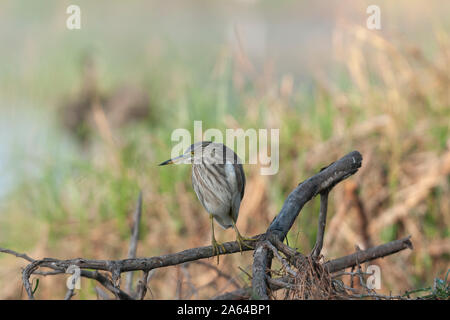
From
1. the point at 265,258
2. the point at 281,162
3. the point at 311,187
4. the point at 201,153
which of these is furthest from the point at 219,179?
the point at 281,162

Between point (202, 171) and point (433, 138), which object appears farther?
point (433, 138)

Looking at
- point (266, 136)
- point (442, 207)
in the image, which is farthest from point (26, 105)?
point (442, 207)

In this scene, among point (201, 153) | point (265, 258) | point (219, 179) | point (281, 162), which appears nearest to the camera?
point (265, 258)

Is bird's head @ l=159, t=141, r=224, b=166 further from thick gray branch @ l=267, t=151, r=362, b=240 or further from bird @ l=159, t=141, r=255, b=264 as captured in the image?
thick gray branch @ l=267, t=151, r=362, b=240

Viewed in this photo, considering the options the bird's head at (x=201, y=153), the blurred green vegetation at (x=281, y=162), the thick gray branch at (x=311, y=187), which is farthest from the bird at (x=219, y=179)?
the blurred green vegetation at (x=281, y=162)

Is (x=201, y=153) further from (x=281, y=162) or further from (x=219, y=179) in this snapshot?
(x=281, y=162)

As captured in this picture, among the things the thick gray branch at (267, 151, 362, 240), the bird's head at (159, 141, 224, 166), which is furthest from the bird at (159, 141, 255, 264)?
the thick gray branch at (267, 151, 362, 240)

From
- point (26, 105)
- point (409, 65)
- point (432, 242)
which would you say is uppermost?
point (26, 105)

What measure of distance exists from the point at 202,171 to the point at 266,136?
2624 millimetres

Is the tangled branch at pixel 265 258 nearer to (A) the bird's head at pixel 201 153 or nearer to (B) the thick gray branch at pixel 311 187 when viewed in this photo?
(B) the thick gray branch at pixel 311 187

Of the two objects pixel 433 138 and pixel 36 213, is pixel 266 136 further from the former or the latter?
pixel 36 213

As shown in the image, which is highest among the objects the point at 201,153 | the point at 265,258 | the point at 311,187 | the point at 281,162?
the point at 281,162

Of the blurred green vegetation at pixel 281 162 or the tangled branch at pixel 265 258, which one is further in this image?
the blurred green vegetation at pixel 281 162
